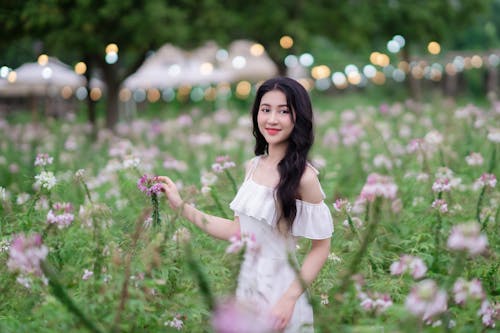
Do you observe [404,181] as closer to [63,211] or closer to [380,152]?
[380,152]

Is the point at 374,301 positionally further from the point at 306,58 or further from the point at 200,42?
the point at 306,58

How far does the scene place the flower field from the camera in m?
1.72

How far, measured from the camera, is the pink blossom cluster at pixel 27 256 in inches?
66.8

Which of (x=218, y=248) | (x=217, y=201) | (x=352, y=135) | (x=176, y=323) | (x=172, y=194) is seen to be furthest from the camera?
(x=352, y=135)

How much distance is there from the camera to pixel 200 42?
9.03 m

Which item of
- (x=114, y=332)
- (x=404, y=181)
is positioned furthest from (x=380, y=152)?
(x=114, y=332)

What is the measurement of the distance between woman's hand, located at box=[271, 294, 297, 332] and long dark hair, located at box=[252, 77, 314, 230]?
0.28m

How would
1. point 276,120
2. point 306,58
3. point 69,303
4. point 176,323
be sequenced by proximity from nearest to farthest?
point 69,303 < point 176,323 < point 276,120 < point 306,58

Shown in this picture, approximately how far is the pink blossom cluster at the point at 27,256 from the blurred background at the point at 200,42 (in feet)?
14.7

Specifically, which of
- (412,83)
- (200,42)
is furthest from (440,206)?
(412,83)

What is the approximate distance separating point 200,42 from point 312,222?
23.8 ft

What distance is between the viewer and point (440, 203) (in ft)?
9.95

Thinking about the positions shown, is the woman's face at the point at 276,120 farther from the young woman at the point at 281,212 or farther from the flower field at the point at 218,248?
the flower field at the point at 218,248

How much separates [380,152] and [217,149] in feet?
5.67
